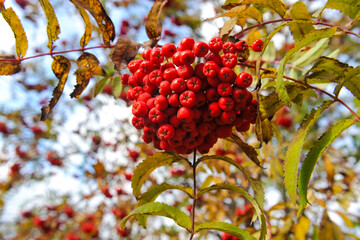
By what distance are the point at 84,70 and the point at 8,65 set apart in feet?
1.17

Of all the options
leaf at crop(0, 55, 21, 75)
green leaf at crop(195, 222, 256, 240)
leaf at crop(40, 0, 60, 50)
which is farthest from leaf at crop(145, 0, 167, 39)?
green leaf at crop(195, 222, 256, 240)

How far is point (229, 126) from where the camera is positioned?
113 centimetres

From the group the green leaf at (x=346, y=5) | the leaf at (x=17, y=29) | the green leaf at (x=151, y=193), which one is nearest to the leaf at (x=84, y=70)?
the leaf at (x=17, y=29)

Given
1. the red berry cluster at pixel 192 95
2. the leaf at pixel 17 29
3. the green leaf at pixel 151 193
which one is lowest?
the green leaf at pixel 151 193

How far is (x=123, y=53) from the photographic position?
1225 millimetres

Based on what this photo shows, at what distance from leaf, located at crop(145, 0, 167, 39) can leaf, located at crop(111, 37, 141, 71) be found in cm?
15

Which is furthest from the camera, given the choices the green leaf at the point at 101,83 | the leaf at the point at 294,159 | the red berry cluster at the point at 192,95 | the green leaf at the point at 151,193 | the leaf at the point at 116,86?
the green leaf at the point at 101,83

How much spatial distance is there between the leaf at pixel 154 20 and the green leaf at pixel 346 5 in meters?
0.73

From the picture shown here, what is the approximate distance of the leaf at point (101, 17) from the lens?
47.2 inches

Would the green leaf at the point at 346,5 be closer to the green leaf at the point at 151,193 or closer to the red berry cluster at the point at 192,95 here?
the red berry cluster at the point at 192,95

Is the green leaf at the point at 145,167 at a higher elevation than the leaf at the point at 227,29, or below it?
below

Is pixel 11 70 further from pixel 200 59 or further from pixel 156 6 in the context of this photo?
pixel 200 59

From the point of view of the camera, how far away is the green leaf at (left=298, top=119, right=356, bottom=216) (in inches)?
36.2

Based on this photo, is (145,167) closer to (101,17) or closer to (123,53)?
(123,53)
